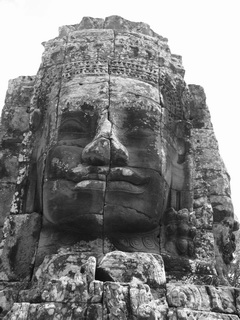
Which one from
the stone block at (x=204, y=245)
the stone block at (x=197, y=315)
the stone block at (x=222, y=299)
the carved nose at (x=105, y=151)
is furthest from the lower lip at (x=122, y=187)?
the stone block at (x=197, y=315)

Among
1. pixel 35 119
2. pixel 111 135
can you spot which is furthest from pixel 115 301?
pixel 35 119

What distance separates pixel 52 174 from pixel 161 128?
144cm

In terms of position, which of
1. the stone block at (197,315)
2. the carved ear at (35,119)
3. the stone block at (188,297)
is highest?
the carved ear at (35,119)

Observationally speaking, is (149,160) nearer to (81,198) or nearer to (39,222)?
(81,198)

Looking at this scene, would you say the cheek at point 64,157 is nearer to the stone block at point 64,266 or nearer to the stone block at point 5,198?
the stone block at point 64,266

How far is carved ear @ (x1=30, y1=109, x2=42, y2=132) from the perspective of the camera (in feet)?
20.6

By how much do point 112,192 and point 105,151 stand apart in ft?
1.49

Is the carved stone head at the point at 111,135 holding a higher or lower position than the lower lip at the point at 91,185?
higher

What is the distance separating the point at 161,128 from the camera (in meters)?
5.88

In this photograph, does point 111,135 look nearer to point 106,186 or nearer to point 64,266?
A: point 106,186

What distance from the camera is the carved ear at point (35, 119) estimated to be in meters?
6.29

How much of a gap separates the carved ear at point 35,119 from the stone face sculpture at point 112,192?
0.01m

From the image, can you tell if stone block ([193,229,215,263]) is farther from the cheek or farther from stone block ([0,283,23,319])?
stone block ([0,283,23,319])

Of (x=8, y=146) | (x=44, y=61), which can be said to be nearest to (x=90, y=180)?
(x=8, y=146)
